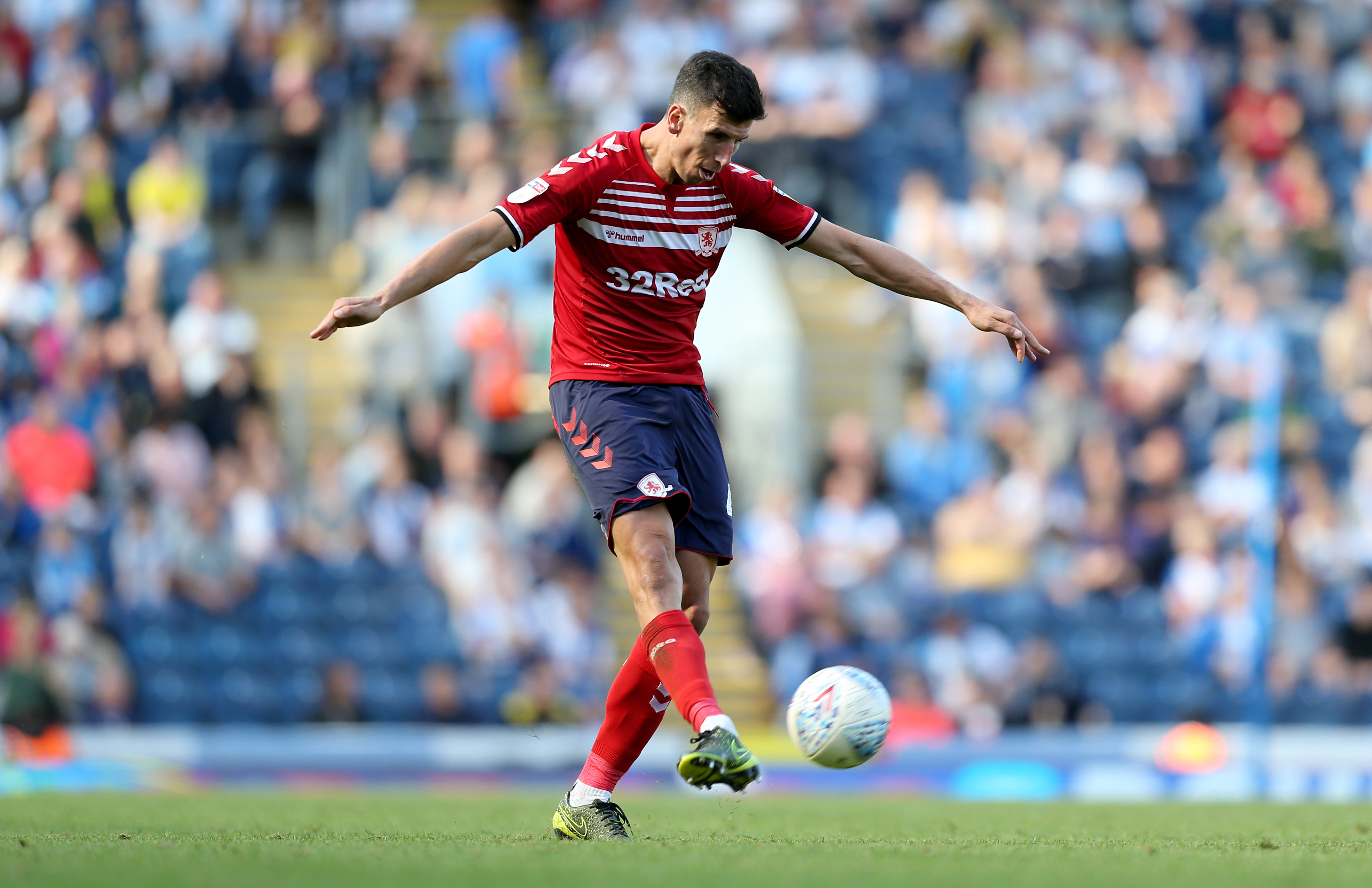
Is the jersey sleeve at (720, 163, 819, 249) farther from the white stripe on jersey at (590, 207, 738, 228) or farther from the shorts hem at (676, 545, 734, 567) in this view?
the shorts hem at (676, 545, 734, 567)

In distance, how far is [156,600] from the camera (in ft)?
44.5

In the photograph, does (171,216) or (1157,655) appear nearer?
(1157,655)

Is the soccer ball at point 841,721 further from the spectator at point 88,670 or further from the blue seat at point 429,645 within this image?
the spectator at point 88,670

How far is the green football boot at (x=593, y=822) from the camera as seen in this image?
6398 millimetres

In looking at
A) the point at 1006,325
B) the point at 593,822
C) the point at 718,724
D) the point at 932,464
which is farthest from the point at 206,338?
the point at 718,724

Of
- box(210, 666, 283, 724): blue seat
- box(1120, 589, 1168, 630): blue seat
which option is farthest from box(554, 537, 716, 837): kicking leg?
box(1120, 589, 1168, 630): blue seat

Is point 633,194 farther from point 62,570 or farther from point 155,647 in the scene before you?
point 62,570

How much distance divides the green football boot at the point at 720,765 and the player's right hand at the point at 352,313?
1.74 m

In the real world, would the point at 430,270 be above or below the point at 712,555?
above

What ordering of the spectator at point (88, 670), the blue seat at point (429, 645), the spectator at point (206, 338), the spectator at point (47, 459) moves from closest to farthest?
the spectator at point (88, 670) < the blue seat at point (429, 645) < the spectator at point (47, 459) < the spectator at point (206, 338)

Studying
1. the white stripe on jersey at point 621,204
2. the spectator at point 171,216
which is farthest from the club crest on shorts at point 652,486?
the spectator at point 171,216

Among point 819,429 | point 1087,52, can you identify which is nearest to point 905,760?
point 819,429

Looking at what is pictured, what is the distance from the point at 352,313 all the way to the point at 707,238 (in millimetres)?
1411

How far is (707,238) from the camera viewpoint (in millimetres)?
6492
